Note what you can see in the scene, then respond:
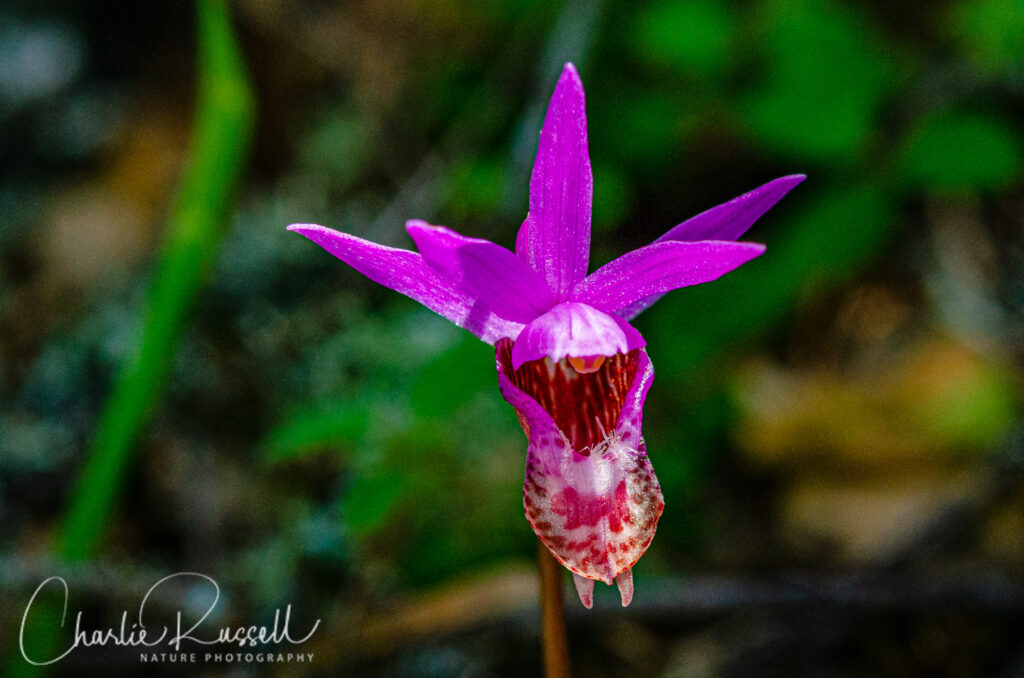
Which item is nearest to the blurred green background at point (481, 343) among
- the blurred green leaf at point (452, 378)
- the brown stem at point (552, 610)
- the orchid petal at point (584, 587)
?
the blurred green leaf at point (452, 378)

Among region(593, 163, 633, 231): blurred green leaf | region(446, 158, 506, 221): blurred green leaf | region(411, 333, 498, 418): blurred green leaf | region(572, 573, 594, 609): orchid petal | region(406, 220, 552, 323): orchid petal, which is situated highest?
region(446, 158, 506, 221): blurred green leaf

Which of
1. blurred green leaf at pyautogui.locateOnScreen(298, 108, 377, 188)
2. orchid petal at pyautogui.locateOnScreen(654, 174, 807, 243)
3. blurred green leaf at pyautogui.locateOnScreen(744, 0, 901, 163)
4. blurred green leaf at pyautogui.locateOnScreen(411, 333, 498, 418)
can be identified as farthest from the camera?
blurred green leaf at pyautogui.locateOnScreen(298, 108, 377, 188)

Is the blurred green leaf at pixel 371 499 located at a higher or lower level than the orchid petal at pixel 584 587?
higher

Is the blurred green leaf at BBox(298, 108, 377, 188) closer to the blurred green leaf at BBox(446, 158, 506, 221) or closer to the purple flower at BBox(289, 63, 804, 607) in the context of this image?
the blurred green leaf at BBox(446, 158, 506, 221)

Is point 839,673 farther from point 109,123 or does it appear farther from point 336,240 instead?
point 109,123

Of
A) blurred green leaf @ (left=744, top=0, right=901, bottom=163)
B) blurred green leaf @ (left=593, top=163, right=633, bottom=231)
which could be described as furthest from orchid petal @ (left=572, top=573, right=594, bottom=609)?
blurred green leaf @ (left=744, top=0, right=901, bottom=163)

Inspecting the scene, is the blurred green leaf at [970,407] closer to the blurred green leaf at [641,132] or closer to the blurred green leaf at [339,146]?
the blurred green leaf at [641,132]
